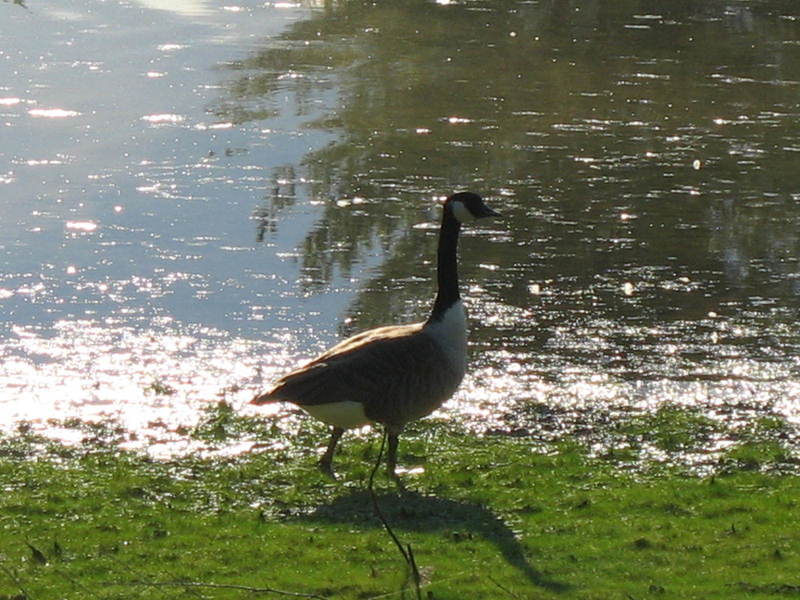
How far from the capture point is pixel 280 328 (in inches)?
522

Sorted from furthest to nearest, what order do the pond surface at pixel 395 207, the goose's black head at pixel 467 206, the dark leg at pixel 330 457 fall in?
the pond surface at pixel 395 207 < the goose's black head at pixel 467 206 < the dark leg at pixel 330 457

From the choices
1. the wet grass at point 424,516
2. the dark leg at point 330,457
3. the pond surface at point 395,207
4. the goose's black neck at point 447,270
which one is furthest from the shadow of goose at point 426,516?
the pond surface at point 395,207

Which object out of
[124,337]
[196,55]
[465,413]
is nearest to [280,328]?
[124,337]

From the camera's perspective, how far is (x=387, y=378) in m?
9.37

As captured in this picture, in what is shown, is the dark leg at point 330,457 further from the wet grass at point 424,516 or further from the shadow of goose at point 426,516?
the shadow of goose at point 426,516

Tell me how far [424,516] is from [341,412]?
97cm

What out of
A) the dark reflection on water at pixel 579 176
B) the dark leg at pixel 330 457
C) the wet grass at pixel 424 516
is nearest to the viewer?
the wet grass at pixel 424 516

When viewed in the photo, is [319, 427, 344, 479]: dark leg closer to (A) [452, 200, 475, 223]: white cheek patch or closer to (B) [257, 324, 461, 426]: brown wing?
(B) [257, 324, 461, 426]: brown wing

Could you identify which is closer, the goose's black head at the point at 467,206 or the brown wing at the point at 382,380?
the brown wing at the point at 382,380

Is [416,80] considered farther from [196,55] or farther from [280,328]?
[280,328]

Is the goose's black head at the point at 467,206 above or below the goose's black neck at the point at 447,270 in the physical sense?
above

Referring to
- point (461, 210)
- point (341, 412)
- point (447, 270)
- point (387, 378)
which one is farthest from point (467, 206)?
point (341, 412)

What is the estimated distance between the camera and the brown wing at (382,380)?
9320 millimetres

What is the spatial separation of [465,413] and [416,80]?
42.7ft
